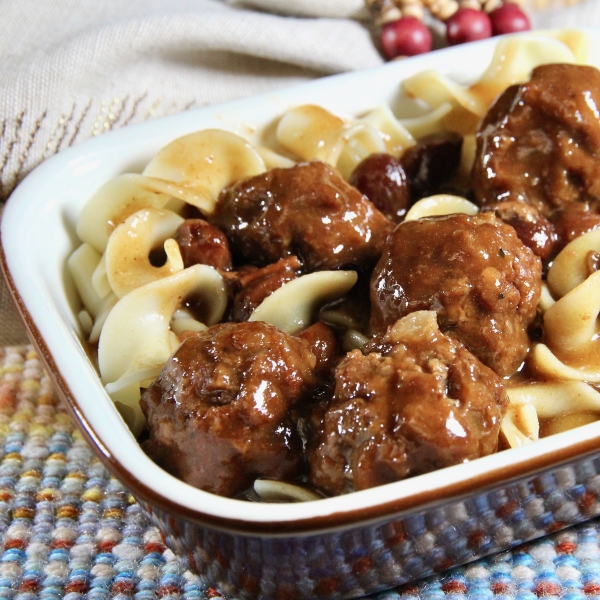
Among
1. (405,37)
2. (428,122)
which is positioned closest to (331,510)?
(428,122)

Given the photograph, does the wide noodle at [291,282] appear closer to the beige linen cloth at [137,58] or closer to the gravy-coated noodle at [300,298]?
the gravy-coated noodle at [300,298]

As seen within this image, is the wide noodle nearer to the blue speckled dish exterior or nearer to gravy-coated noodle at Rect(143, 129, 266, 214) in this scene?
gravy-coated noodle at Rect(143, 129, 266, 214)

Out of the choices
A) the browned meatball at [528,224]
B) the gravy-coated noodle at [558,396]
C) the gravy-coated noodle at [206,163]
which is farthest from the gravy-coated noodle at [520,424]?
the gravy-coated noodle at [206,163]

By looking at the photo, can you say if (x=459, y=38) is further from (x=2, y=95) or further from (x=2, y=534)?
(x=2, y=534)

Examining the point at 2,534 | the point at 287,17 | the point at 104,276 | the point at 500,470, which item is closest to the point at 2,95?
the point at 104,276

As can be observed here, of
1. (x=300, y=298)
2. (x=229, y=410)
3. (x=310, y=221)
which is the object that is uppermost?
(x=310, y=221)

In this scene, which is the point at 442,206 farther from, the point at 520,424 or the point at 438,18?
the point at 438,18

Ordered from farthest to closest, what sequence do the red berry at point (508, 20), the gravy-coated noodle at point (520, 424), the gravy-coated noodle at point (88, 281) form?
the red berry at point (508, 20) < the gravy-coated noodle at point (88, 281) < the gravy-coated noodle at point (520, 424)
